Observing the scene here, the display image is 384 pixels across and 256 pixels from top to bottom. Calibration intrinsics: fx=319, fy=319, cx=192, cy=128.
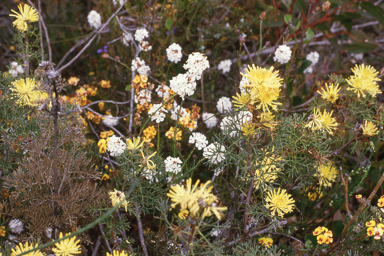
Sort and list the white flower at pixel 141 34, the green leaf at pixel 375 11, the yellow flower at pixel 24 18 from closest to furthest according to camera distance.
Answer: the yellow flower at pixel 24 18 → the white flower at pixel 141 34 → the green leaf at pixel 375 11

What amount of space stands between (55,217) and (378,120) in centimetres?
119

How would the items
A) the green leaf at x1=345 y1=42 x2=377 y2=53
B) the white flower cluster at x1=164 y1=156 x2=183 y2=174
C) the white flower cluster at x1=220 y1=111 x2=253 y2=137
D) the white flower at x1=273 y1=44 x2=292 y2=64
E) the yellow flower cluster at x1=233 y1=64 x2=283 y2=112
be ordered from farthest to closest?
the green leaf at x1=345 y1=42 x2=377 y2=53 < the white flower at x1=273 y1=44 x2=292 y2=64 < the white flower cluster at x1=164 y1=156 x2=183 y2=174 < the white flower cluster at x1=220 y1=111 x2=253 y2=137 < the yellow flower cluster at x1=233 y1=64 x2=283 y2=112

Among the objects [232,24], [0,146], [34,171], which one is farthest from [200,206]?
[232,24]

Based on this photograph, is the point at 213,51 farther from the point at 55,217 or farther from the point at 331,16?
the point at 55,217

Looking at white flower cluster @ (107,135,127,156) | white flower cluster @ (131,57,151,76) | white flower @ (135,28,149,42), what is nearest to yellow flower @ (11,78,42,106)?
white flower cluster @ (107,135,127,156)

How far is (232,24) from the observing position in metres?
2.01

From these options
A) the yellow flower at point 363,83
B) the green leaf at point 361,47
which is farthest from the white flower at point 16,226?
the green leaf at point 361,47

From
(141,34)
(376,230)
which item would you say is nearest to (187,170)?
(376,230)

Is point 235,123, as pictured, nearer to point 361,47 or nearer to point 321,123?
point 321,123

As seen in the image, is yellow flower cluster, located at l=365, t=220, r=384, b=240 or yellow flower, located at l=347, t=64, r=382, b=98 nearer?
yellow flower cluster, located at l=365, t=220, r=384, b=240

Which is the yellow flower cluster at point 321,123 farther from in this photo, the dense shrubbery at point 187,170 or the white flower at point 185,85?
the white flower at point 185,85

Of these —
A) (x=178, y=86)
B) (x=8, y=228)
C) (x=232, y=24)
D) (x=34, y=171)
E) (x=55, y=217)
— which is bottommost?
(x=8, y=228)

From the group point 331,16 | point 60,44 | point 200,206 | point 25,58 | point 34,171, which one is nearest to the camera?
point 200,206

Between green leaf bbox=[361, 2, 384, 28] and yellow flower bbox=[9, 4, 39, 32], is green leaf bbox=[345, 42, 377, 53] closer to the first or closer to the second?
green leaf bbox=[361, 2, 384, 28]
